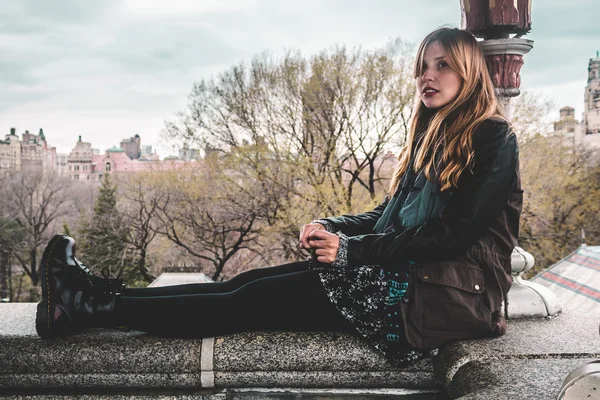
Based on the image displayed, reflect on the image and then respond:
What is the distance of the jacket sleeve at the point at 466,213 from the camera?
191 cm

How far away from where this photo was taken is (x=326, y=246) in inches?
79.2

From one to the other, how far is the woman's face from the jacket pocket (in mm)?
594

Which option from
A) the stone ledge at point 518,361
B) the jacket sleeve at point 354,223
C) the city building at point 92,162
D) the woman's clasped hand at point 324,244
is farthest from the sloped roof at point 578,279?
the city building at point 92,162

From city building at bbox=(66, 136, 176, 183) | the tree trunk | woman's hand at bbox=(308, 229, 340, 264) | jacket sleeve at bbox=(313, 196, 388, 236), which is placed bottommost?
the tree trunk

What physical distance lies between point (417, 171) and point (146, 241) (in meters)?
20.7

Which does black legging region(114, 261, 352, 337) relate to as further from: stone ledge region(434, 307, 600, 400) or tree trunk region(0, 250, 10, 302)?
tree trunk region(0, 250, 10, 302)

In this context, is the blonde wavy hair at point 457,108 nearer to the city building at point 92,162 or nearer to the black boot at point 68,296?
→ the black boot at point 68,296

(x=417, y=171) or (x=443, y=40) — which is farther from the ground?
(x=443, y=40)

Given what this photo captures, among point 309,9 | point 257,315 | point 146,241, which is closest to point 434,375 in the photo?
point 257,315

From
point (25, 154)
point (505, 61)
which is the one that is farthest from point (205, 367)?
point (25, 154)

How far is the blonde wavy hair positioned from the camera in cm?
202

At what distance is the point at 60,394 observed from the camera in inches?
80.9

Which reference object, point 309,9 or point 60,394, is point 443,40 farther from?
point 309,9

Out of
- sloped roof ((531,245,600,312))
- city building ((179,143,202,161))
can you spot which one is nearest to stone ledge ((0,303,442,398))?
sloped roof ((531,245,600,312))
